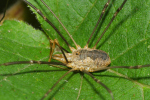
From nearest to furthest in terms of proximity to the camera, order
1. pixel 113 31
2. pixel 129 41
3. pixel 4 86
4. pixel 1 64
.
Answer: pixel 4 86
pixel 1 64
pixel 129 41
pixel 113 31

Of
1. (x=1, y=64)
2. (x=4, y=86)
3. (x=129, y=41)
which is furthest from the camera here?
(x=129, y=41)

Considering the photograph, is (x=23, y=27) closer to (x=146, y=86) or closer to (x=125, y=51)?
(x=125, y=51)

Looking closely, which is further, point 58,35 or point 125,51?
point 58,35

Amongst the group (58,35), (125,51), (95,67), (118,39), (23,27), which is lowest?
(95,67)

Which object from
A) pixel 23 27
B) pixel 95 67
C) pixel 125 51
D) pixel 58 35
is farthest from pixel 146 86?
pixel 23 27

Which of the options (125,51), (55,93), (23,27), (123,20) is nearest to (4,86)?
(55,93)

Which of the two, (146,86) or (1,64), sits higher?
(1,64)

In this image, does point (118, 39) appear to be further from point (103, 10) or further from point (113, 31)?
point (103, 10)

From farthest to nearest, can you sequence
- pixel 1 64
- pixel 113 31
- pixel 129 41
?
pixel 113 31 < pixel 129 41 < pixel 1 64

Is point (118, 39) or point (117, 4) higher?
point (117, 4)
